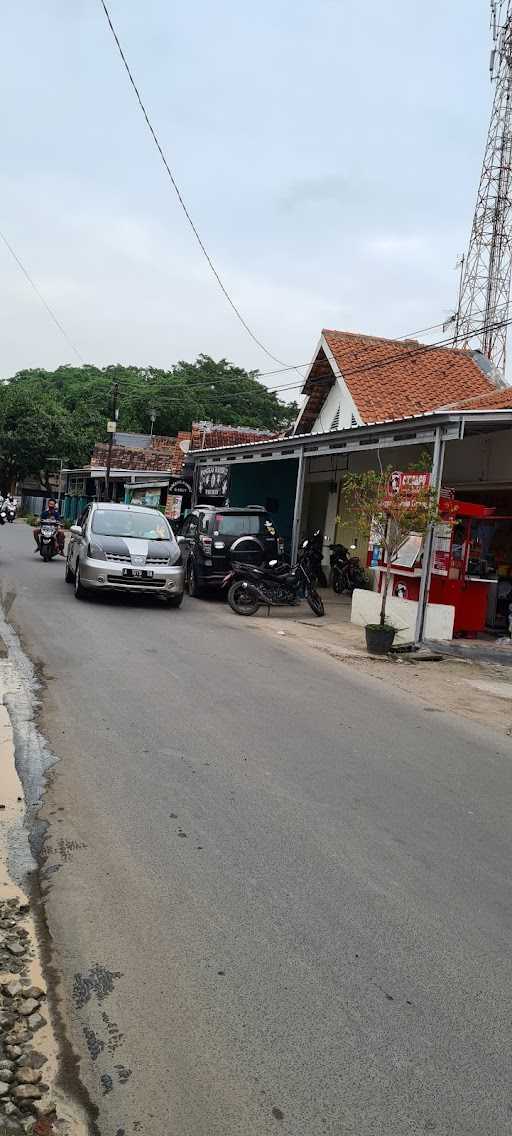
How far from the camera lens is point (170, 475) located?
111 feet

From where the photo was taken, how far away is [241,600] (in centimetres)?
1483

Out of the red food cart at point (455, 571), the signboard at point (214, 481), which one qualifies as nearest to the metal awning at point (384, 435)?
the red food cart at point (455, 571)

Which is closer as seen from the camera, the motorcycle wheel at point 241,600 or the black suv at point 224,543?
the motorcycle wheel at point 241,600

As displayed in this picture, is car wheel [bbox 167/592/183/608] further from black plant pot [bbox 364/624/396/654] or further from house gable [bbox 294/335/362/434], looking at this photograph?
house gable [bbox 294/335/362/434]

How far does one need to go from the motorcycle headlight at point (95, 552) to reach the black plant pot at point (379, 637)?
441cm

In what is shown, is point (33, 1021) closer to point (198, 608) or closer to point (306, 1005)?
point (306, 1005)

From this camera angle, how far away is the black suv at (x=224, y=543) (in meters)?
16.3

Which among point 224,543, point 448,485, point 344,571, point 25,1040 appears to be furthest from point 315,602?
point 25,1040

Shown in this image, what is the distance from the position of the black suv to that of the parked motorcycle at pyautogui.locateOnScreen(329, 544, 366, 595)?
9.81 ft

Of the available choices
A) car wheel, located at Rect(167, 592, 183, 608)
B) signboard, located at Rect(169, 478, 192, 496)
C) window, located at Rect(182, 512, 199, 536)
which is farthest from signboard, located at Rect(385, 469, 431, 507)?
signboard, located at Rect(169, 478, 192, 496)

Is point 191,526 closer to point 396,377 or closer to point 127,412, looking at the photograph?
point 396,377

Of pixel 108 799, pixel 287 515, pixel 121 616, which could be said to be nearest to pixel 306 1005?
pixel 108 799

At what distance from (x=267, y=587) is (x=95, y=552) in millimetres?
3288

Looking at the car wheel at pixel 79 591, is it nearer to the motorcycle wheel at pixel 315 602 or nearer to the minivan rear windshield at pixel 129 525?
the minivan rear windshield at pixel 129 525
